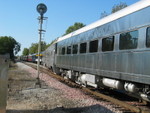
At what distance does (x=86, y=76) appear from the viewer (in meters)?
11.7

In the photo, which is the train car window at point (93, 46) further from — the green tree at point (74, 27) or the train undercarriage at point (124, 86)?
the green tree at point (74, 27)

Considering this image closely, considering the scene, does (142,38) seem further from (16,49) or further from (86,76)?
(16,49)

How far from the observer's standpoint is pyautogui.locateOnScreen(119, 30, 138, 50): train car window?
7406 millimetres

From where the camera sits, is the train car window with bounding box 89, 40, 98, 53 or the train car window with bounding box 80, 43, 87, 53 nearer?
the train car window with bounding box 89, 40, 98, 53

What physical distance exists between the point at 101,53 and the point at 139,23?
2838 millimetres

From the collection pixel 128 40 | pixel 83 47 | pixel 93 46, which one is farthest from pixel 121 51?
pixel 83 47

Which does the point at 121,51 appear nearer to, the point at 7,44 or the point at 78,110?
the point at 78,110

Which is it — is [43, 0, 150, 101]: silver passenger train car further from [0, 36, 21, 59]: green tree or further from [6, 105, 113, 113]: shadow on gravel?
[0, 36, 21, 59]: green tree

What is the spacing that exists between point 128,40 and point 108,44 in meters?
1.54

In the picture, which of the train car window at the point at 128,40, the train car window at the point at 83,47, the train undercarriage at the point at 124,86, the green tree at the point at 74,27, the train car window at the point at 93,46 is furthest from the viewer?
the green tree at the point at 74,27

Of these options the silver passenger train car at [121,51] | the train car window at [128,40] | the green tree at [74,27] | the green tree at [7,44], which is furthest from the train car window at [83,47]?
the green tree at [7,44]

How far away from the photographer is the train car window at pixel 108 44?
29.5 feet

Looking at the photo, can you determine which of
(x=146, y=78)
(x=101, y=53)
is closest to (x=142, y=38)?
(x=146, y=78)

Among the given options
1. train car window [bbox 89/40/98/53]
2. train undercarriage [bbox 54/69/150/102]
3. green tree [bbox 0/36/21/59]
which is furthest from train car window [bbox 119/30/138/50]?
green tree [bbox 0/36/21/59]
